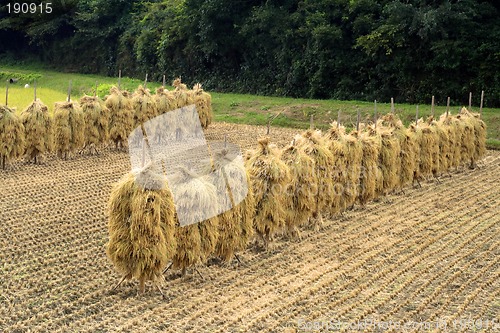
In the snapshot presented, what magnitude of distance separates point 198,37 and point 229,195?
116ft

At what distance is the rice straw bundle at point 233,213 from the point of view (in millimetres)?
11922

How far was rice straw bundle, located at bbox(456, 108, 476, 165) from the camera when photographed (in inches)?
839

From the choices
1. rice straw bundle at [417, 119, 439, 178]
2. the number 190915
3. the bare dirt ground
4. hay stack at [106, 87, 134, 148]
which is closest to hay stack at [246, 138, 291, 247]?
the bare dirt ground

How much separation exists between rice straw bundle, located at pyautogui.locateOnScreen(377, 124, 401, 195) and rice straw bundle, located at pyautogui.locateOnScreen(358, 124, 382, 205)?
1.30 feet

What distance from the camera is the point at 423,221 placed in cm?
1545

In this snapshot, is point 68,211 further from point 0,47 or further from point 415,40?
point 0,47

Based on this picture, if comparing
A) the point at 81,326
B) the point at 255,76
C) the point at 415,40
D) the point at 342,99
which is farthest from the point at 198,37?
the point at 81,326

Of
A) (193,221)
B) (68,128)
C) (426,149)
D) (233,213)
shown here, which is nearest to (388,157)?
(426,149)

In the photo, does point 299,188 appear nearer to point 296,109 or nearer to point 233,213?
point 233,213

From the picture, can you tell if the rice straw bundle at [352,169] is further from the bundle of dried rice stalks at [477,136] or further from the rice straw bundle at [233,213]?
the bundle of dried rice stalks at [477,136]

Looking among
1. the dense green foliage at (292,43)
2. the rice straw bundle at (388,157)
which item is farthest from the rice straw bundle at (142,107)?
the dense green foliage at (292,43)

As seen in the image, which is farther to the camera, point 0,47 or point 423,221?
point 0,47

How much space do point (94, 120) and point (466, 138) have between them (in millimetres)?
12292

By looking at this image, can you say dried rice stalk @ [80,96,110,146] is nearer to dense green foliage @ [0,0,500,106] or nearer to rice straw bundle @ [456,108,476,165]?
rice straw bundle @ [456,108,476,165]
